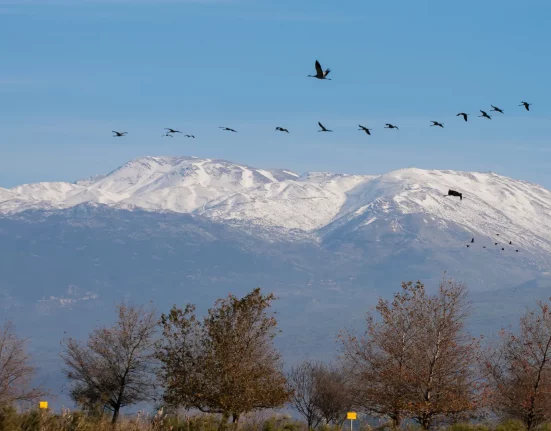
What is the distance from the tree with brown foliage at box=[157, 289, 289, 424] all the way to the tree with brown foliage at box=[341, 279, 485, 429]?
20.8ft

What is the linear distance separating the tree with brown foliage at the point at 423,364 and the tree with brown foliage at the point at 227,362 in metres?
6.33

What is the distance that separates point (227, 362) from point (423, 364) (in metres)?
12.0

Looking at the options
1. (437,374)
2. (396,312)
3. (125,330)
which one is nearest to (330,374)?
(125,330)

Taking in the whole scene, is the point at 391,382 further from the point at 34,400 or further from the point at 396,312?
the point at 34,400

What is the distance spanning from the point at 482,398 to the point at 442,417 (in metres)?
3.60

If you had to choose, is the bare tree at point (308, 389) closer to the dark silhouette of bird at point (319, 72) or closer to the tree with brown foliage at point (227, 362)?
the tree with brown foliage at point (227, 362)

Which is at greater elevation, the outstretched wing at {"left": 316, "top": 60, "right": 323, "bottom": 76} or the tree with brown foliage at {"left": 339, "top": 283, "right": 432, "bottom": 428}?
the outstretched wing at {"left": 316, "top": 60, "right": 323, "bottom": 76}

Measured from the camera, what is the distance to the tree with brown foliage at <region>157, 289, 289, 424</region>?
5134 cm

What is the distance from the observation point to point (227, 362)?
170ft

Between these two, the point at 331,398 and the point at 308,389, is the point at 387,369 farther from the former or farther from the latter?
the point at 308,389

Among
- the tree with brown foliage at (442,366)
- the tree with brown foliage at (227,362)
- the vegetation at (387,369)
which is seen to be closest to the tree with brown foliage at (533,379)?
the vegetation at (387,369)

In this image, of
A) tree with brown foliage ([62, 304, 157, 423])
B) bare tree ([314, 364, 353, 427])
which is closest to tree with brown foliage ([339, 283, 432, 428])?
tree with brown foliage ([62, 304, 157, 423])

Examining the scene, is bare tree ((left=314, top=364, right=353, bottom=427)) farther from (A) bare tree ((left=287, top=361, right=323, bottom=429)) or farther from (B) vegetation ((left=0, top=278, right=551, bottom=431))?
(B) vegetation ((left=0, top=278, right=551, bottom=431))

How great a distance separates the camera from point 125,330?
7912 cm
